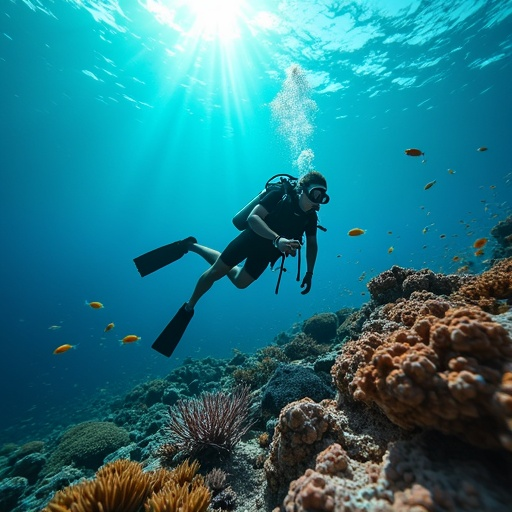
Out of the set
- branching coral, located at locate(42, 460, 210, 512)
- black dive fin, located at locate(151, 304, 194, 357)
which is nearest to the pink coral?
branching coral, located at locate(42, 460, 210, 512)

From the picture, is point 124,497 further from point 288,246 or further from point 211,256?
point 211,256

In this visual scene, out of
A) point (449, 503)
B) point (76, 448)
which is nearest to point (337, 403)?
point (449, 503)

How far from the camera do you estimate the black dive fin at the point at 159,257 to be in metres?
7.07

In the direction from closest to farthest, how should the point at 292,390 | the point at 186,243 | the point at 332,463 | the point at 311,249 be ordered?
1. the point at 332,463
2. the point at 292,390
3. the point at 311,249
4. the point at 186,243

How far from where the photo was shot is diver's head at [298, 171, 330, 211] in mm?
5316

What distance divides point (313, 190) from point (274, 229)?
1290mm

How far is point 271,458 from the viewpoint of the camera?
8.38ft

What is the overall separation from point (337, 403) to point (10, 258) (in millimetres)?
131819

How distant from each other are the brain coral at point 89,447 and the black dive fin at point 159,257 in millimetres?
5242

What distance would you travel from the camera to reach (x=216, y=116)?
35.2 metres

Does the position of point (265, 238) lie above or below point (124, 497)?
above

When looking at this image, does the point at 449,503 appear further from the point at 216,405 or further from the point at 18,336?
the point at 18,336

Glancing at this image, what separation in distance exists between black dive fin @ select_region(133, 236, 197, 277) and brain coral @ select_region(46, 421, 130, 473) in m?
5.24

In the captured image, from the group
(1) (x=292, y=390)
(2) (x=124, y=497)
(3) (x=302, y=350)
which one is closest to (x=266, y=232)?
(1) (x=292, y=390)
